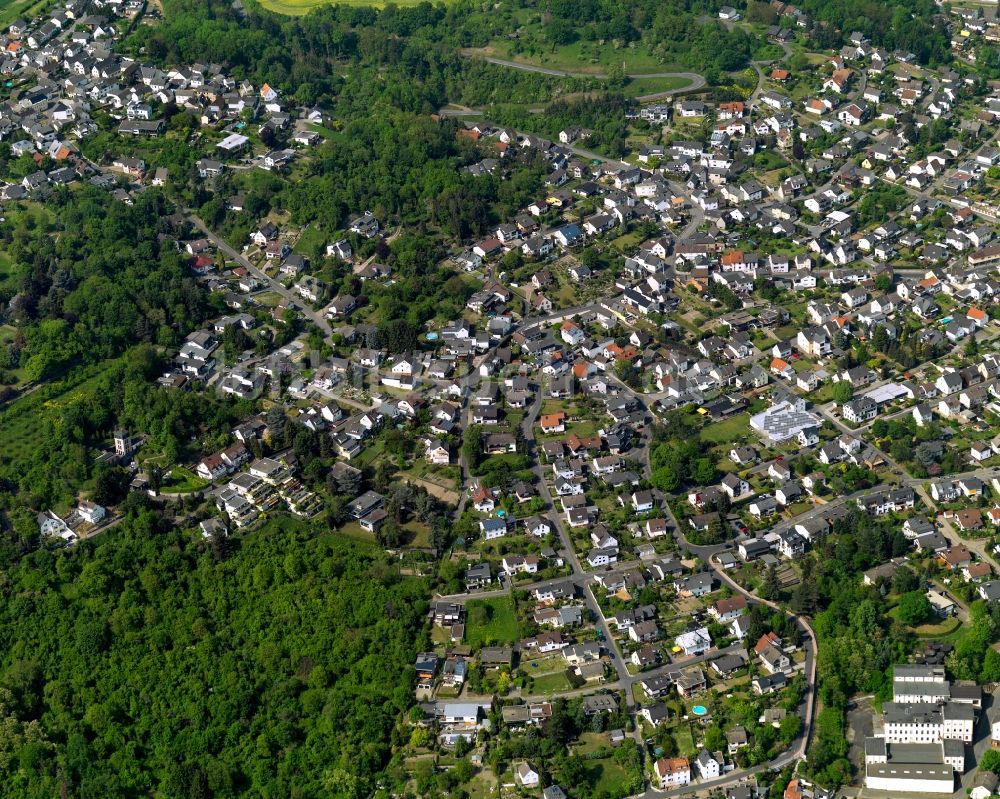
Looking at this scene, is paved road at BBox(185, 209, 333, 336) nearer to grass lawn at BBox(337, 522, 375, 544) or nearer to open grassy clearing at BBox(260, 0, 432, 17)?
grass lawn at BBox(337, 522, 375, 544)

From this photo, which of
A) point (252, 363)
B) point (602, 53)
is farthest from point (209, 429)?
point (602, 53)

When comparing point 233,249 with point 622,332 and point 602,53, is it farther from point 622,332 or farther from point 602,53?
point 602,53

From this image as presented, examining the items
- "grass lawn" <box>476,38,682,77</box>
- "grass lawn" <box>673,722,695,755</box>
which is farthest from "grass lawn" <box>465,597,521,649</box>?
"grass lawn" <box>476,38,682,77</box>

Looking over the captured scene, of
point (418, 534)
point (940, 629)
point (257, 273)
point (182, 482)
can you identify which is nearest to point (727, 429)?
point (940, 629)

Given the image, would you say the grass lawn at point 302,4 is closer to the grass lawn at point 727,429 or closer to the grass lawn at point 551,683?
the grass lawn at point 727,429

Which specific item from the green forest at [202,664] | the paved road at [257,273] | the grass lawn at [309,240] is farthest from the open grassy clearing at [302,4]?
the green forest at [202,664]

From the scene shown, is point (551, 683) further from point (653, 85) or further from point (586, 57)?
point (586, 57)
